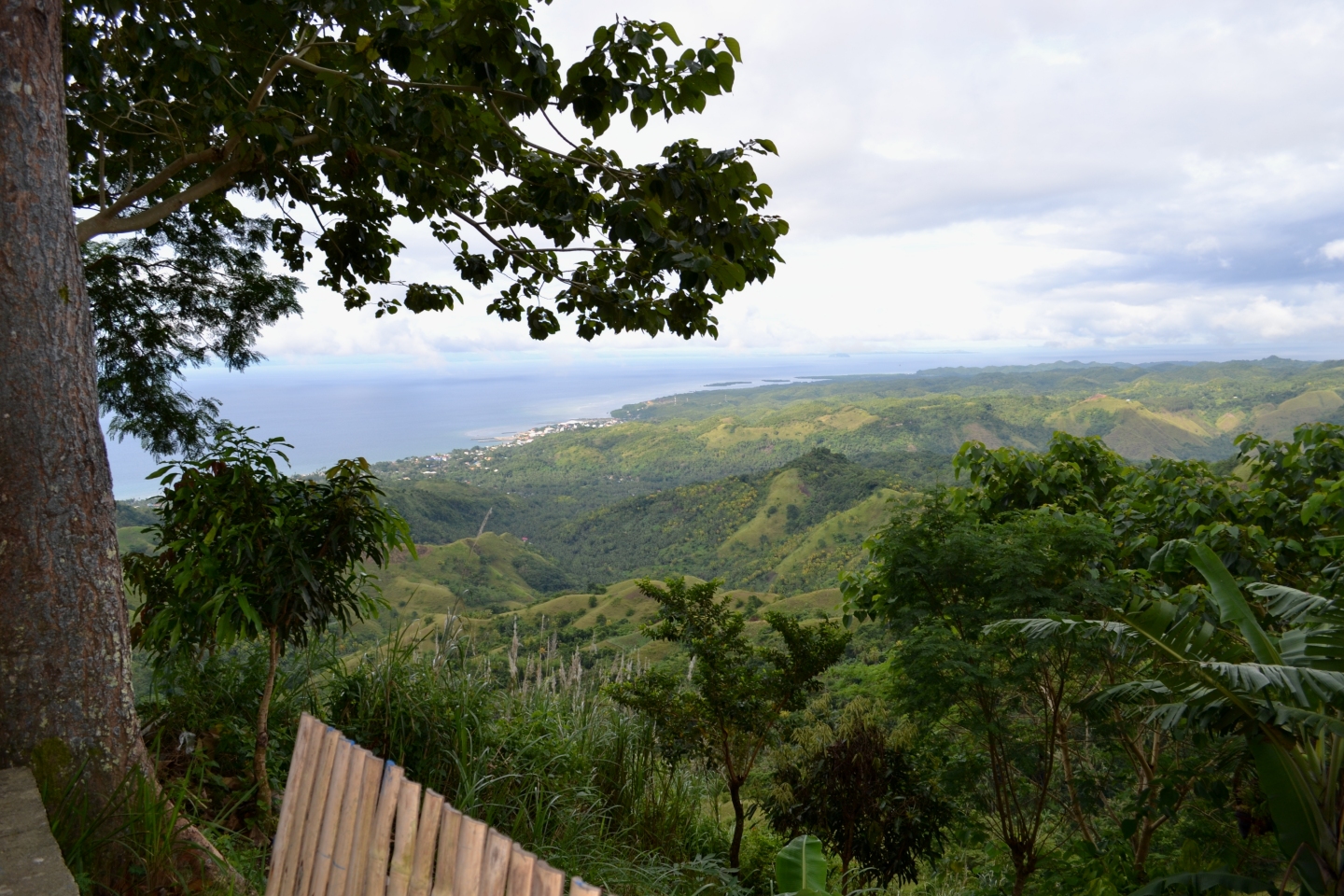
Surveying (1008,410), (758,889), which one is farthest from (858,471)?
(758,889)

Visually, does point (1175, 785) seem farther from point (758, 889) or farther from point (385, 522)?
point (385, 522)

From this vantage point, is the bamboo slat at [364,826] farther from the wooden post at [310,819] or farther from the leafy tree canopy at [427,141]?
the leafy tree canopy at [427,141]

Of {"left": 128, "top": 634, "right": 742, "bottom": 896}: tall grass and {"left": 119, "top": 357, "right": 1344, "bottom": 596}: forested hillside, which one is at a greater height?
{"left": 128, "top": 634, "right": 742, "bottom": 896}: tall grass

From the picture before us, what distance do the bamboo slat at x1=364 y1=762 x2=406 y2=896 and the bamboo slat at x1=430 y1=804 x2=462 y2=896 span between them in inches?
7.2

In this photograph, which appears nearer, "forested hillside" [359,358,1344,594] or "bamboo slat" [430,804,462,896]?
"bamboo slat" [430,804,462,896]

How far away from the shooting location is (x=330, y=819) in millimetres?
1800

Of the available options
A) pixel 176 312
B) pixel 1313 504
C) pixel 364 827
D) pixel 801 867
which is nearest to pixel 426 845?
pixel 364 827

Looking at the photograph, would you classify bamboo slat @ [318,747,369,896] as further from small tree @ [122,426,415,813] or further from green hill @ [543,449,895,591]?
green hill @ [543,449,895,591]

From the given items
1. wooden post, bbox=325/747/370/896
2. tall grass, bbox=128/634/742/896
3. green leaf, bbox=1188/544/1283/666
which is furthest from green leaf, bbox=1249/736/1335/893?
wooden post, bbox=325/747/370/896

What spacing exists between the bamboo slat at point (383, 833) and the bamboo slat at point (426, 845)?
12 cm

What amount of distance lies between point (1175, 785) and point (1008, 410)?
10955 cm

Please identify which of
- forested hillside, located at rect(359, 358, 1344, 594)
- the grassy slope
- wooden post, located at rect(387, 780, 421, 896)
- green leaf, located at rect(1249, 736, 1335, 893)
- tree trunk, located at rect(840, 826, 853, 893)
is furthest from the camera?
the grassy slope

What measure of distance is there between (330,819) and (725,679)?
3775 mm

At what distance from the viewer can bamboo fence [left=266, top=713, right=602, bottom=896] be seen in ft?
4.30
